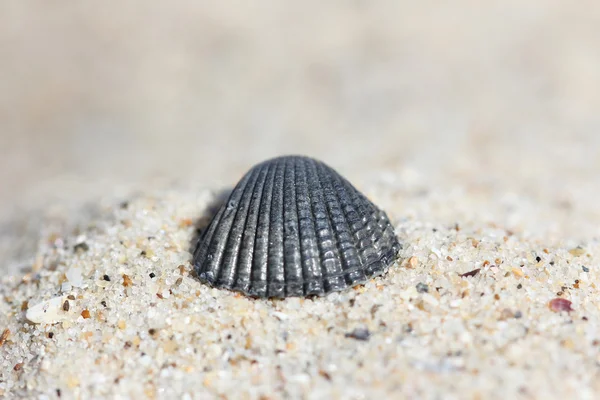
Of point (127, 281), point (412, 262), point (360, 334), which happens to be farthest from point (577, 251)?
point (127, 281)

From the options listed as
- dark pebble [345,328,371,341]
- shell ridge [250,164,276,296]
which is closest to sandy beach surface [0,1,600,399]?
dark pebble [345,328,371,341]

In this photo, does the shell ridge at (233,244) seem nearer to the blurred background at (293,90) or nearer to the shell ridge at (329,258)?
the shell ridge at (329,258)

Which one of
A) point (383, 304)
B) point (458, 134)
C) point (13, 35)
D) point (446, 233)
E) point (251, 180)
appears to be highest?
point (13, 35)

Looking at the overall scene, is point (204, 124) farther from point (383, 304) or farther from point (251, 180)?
point (383, 304)

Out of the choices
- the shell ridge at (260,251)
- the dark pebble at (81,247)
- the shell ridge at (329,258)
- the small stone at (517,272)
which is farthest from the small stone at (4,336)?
the small stone at (517,272)

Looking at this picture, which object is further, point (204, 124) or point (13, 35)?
point (13, 35)

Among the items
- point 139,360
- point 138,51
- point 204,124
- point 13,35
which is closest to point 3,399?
point 139,360

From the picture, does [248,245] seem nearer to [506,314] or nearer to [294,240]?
[294,240]
